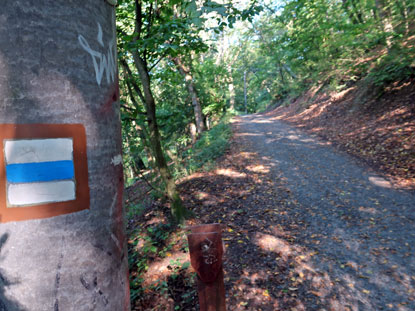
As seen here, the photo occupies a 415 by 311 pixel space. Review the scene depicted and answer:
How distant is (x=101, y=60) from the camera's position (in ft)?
2.96

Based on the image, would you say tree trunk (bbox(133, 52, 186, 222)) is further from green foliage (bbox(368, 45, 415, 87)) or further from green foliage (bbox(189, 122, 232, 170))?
green foliage (bbox(368, 45, 415, 87))

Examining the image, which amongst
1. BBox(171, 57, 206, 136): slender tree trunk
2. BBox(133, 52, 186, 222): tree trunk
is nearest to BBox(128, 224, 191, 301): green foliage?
BBox(133, 52, 186, 222): tree trunk

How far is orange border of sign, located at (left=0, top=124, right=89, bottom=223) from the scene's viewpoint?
2.44 ft

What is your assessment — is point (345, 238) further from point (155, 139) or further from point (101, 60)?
point (101, 60)

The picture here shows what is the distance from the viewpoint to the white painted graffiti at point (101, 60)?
850 millimetres

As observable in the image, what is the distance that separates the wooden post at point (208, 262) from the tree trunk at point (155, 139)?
3.95 metres

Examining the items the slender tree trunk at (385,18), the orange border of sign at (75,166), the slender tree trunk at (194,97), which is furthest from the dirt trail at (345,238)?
the slender tree trunk at (194,97)

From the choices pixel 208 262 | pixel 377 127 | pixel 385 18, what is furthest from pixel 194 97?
pixel 208 262

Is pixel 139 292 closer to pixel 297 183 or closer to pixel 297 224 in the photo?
pixel 297 224

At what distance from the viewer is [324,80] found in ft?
62.8

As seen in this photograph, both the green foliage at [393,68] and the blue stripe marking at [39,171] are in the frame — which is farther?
the green foliage at [393,68]

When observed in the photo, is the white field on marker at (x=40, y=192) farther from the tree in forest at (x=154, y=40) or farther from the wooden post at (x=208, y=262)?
the tree in forest at (x=154, y=40)

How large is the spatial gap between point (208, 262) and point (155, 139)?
13.5 ft

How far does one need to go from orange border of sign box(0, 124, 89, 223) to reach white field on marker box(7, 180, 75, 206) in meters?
0.01
